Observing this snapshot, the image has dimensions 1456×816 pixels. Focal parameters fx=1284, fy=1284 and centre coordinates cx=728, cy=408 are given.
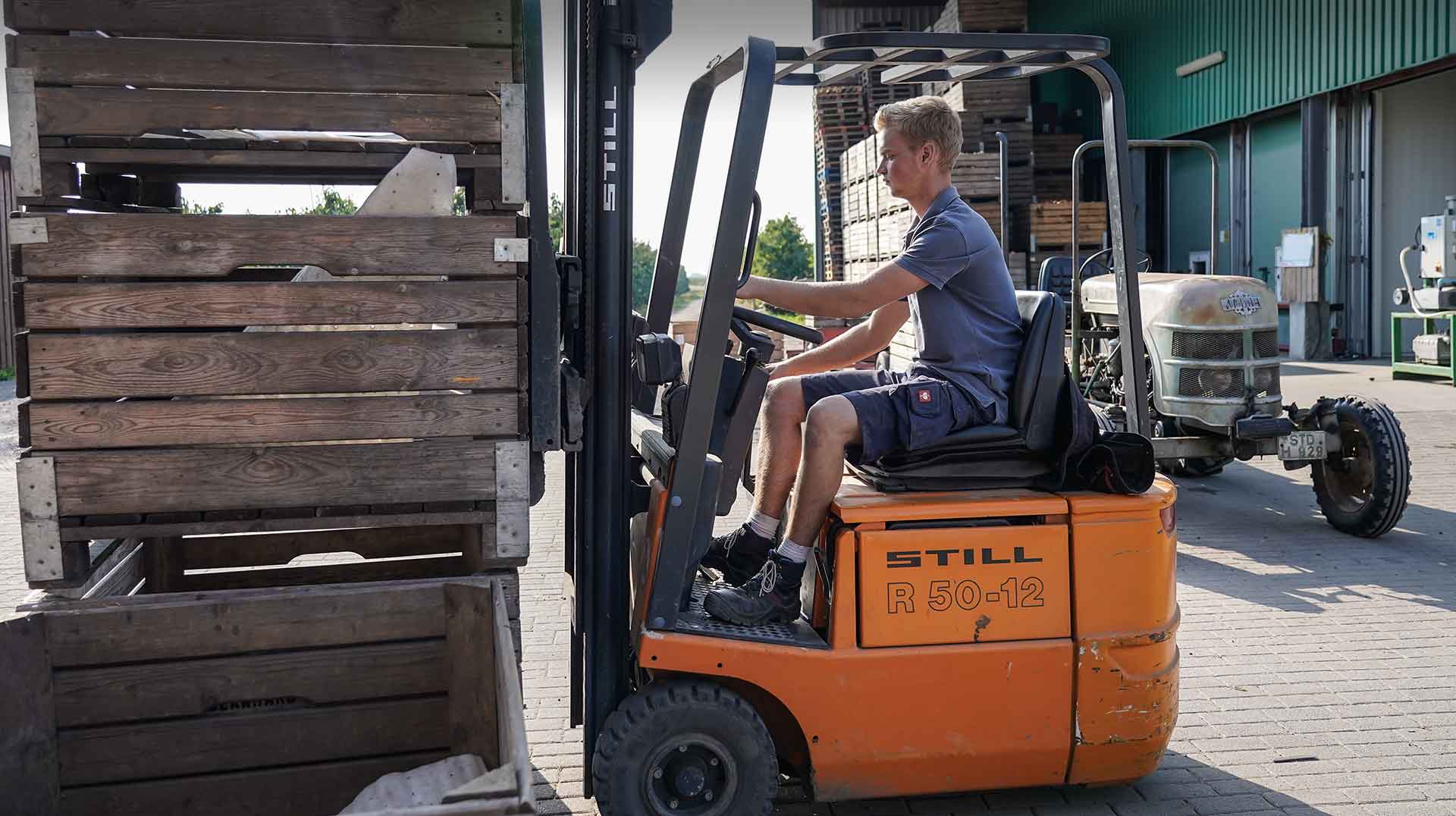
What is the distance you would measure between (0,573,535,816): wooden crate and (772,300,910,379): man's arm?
144cm

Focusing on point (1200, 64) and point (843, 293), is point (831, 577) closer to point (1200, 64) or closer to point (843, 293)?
point (843, 293)

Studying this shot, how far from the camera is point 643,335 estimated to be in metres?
3.76

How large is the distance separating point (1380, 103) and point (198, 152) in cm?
1912

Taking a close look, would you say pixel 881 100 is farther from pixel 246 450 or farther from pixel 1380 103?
pixel 246 450

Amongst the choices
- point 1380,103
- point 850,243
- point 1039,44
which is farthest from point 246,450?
point 1380,103

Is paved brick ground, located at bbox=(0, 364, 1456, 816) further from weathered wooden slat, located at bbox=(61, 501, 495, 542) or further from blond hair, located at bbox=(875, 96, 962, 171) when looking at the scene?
blond hair, located at bbox=(875, 96, 962, 171)

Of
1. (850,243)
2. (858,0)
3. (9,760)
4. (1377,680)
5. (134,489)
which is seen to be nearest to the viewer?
(9,760)

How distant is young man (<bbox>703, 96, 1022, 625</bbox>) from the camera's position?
3.81m

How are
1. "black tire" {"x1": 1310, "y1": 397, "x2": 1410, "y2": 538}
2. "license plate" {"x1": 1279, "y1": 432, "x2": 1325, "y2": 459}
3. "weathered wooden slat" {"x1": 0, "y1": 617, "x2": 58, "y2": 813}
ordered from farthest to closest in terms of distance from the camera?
1. "license plate" {"x1": 1279, "y1": 432, "x2": 1325, "y2": 459}
2. "black tire" {"x1": 1310, "y1": 397, "x2": 1410, "y2": 538}
3. "weathered wooden slat" {"x1": 0, "y1": 617, "x2": 58, "y2": 813}

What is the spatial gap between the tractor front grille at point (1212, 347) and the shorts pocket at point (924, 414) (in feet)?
16.5

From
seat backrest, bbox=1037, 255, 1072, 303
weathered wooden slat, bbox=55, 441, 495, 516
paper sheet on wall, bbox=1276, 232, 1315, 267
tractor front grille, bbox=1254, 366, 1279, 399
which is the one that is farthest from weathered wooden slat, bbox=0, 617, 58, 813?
paper sheet on wall, bbox=1276, 232, 1315, 267

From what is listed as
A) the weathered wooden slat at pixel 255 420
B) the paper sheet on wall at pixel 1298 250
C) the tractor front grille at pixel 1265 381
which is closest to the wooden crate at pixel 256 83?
the weathered wooden slat at pixel 255 420

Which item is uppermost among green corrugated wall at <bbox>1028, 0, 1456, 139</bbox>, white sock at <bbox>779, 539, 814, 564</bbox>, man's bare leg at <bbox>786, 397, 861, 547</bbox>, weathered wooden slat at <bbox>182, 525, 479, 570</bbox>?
green corrugated wall at <bbox>1028, 0, 1456, 139</bbox>

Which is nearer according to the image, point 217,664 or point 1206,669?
point 217,664
